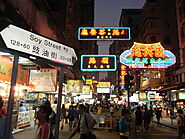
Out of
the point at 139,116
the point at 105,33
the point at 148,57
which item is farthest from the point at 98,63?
the point at 148,57

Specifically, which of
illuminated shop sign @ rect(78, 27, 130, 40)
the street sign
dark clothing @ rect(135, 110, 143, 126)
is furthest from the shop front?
dark clothing @ rect(135, 110, 143, 126)

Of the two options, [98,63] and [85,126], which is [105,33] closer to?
[98,63]

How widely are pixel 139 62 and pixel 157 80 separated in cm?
1996

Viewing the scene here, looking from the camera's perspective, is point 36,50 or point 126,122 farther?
point 126,122

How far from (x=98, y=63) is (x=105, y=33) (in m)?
2.92

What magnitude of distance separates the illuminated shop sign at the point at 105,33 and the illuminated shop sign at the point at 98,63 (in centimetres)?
192

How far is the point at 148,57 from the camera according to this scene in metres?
17.6

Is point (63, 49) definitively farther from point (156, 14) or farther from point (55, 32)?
point (156, 14)

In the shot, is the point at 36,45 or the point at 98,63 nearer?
the point at 36,45

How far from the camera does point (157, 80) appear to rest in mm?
35375

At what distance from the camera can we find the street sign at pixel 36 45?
348cm

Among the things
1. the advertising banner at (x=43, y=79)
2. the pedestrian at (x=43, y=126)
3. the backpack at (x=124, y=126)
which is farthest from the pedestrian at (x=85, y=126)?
the advertising banner at (x=43, y=79)

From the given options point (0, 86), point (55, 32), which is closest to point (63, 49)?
point (0, 86)

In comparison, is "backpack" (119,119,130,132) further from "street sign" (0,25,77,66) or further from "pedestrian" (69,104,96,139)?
"street sign" (0,25,77,66)
